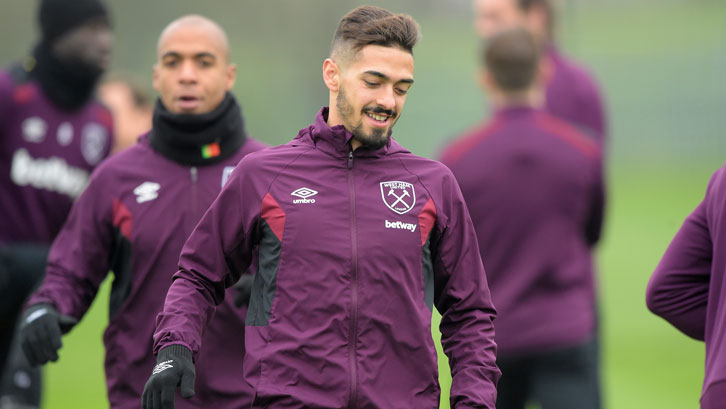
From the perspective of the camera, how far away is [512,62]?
639 cm

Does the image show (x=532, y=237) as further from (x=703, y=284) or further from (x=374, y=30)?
(x=374, y=30)

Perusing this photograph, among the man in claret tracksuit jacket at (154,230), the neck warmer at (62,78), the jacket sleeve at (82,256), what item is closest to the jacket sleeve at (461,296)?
the man in claret tracksuit jacket at (154,230)

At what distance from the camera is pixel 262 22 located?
78.2 ft

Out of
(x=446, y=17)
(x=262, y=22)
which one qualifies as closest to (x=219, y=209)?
(x=262, y=22)

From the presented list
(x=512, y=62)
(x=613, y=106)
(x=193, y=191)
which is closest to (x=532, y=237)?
(x=512, y=62)

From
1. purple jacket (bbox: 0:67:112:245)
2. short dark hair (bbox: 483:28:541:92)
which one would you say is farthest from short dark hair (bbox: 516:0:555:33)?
purple jacket (bbox: 0:67:112:245)

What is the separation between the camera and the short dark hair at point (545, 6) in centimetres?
770

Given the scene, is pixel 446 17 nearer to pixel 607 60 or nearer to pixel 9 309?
pixel 607 60

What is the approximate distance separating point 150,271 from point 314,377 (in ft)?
4.23

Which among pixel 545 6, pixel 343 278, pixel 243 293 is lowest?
pixel 243 293

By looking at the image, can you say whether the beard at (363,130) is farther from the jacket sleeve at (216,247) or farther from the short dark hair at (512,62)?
the short dark hair at (512,62)

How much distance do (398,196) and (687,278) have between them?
112 cm

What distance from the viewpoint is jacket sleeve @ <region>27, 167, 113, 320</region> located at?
4805mm

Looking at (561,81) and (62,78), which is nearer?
(62,78)
